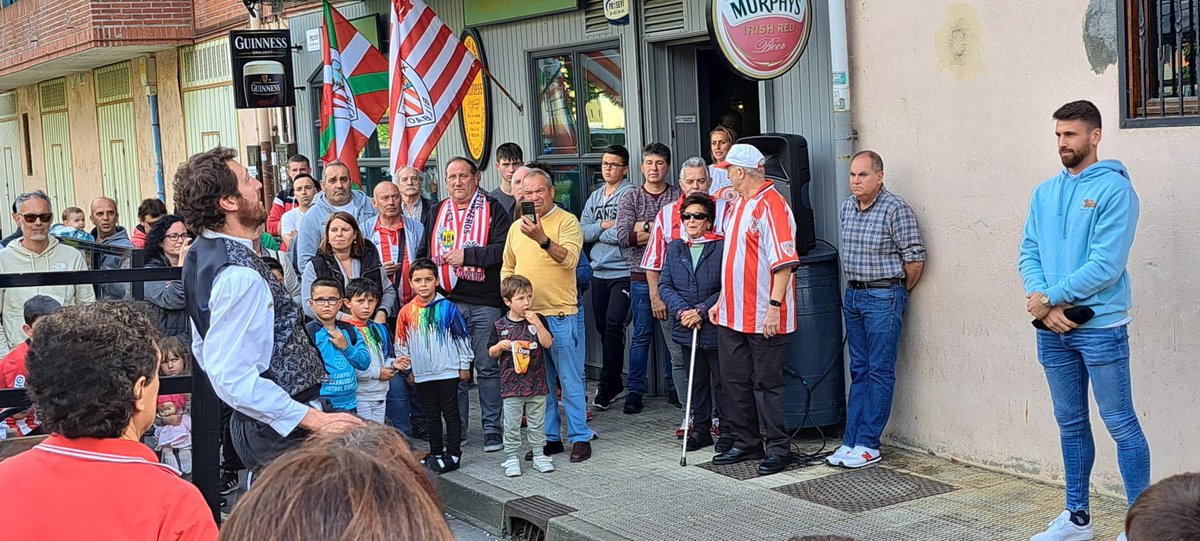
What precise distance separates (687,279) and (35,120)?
22.9 meters

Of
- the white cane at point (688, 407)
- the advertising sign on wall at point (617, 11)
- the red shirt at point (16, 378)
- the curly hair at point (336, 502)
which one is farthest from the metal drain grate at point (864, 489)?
the curly hair at point (336, 502)

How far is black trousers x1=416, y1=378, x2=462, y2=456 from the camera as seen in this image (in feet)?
26.5

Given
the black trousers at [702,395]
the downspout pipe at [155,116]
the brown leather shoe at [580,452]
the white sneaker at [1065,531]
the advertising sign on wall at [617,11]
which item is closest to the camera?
the white sneaker at [1065,531]

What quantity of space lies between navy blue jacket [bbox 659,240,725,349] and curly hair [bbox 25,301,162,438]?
510 cm

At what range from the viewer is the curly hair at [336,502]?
177 centimetres

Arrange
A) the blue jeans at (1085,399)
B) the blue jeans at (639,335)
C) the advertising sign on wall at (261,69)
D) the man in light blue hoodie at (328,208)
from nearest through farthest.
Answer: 1. the blue jeans at (1085,399)
2. the man in light blue hoodie at (328,208)
3. the blue jeans at (639,335)
4. the advertising sign on wall at (261,69)

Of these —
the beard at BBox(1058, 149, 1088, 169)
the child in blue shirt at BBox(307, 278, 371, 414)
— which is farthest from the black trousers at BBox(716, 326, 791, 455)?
the beard at BBox(1058, 149, 1088, 169)

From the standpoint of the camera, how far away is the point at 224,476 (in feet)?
26.3

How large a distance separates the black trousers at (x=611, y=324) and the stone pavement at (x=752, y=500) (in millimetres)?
1277

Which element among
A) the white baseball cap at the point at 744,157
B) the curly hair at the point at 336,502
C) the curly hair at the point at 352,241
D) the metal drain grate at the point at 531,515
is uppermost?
the white baseball cap at the point at 744,157

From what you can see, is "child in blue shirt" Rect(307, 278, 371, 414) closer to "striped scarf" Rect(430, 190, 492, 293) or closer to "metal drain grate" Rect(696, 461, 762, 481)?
"striped scarf" Rect(430, 190, 492, 293)

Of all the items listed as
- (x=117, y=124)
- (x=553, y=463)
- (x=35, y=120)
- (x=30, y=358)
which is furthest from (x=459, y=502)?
(x=35, y=120)

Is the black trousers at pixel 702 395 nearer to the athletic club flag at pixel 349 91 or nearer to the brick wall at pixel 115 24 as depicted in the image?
the athletic club flag at pixel 349 91

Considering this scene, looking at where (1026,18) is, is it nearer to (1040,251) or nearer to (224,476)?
(1040,251)
